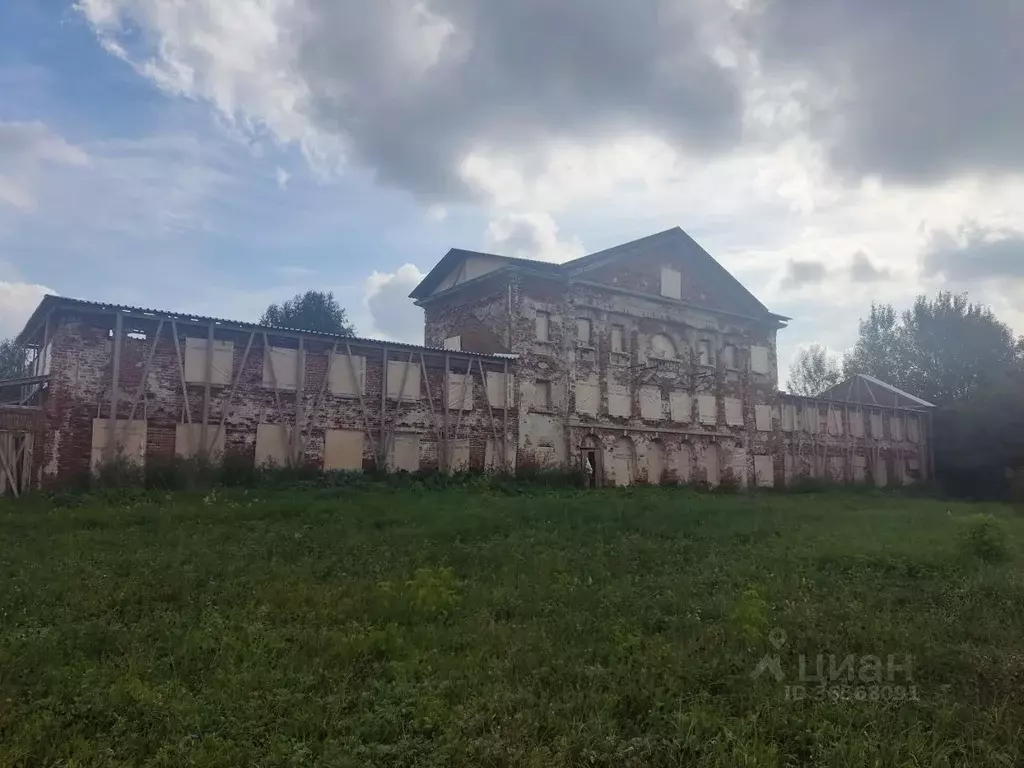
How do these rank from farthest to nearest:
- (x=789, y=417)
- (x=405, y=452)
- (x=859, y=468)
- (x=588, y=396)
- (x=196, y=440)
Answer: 1. (x=859, y=468)
2. (x=789, y=417)
3. (x=588, y=396)
4. (x=405, y=452)
5. (x=196, y=440)

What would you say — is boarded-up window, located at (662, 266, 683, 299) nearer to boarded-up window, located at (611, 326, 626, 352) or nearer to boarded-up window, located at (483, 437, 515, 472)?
A: boarded-up window, located at (611, 326, 626, 352)

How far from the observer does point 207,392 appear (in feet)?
59.3

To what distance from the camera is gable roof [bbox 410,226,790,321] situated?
25.2m

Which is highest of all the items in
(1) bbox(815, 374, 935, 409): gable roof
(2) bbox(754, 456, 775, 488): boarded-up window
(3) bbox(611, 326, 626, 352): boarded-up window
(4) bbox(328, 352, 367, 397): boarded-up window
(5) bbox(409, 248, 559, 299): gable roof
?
(5) bbox(409, 248, 559, 299): gable roof

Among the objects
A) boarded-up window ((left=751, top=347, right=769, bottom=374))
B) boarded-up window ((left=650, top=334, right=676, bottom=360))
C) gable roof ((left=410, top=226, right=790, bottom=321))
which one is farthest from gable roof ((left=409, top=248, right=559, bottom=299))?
boarded-up window ((left=751, top=347, right=769, bottom=374))

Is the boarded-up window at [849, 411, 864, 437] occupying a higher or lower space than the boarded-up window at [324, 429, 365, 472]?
higher

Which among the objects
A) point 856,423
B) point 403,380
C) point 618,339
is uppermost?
point 618,339

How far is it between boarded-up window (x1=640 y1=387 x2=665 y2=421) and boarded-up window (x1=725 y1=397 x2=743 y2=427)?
363 centimetres

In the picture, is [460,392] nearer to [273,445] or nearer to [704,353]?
[273,445]

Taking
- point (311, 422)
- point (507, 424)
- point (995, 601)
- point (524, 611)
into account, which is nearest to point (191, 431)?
point (311, 422)

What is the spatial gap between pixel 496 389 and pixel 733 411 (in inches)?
446

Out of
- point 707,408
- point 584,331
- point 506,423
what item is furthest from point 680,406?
point 506,423

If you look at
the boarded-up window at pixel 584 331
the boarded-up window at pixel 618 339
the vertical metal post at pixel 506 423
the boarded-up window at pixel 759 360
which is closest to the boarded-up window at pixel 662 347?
the boarded-up window at pixel 618 339

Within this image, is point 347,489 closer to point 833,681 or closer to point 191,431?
point 191,431
